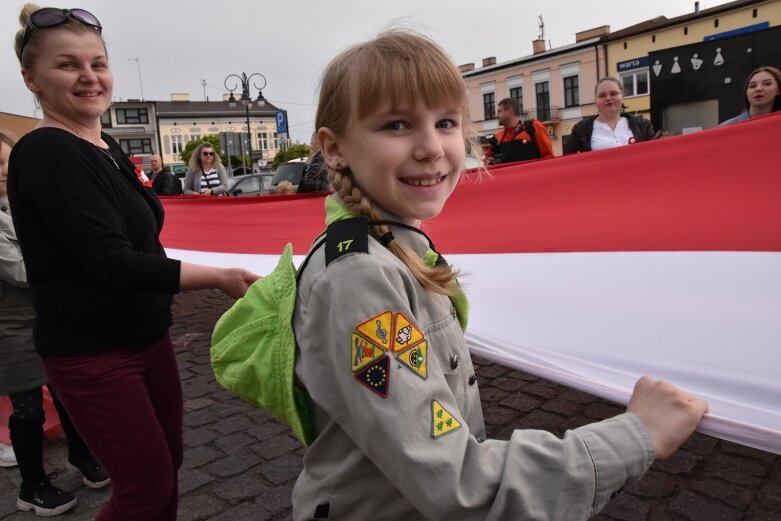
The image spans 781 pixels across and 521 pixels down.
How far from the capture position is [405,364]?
927 mm

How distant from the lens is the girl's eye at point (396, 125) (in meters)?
1.09

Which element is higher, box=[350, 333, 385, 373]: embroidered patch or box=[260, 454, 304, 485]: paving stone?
box=[350, 333, 385, 373]: embroidered patch

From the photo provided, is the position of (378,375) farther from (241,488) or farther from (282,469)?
(282,469)

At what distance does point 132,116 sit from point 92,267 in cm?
8709

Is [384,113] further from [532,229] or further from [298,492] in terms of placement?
[532,229]

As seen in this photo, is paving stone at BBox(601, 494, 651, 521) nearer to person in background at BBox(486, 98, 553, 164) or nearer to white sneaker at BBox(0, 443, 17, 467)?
white sneaker at BBox(0, 443, 17, 467)

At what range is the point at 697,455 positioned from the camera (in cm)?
Answer: 318

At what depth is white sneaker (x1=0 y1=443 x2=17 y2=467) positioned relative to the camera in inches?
135

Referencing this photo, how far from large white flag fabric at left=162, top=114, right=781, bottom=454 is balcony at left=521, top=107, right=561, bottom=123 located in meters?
41.1

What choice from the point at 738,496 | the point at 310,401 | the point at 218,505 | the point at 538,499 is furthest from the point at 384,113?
the point at 738,496

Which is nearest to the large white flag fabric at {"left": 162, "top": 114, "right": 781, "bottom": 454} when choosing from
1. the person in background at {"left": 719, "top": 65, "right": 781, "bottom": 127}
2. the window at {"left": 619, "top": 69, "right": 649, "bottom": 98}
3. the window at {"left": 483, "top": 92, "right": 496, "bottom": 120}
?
the person in background at {"left": 719, "top": 65, "right": 781, "bottom": 127}

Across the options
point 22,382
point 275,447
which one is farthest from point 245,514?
point 22,382

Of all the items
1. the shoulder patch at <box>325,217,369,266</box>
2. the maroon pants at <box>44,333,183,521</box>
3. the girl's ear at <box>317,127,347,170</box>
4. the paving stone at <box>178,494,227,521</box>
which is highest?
the girl's ear at <box>317,127,347,170</box>

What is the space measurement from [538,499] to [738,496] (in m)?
2.44
